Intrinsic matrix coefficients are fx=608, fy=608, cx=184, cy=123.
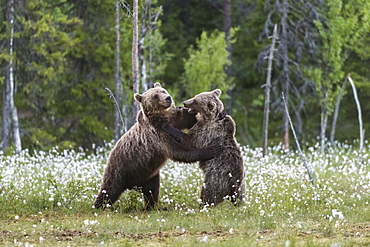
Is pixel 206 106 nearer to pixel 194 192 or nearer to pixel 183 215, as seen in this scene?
pixel 183 215

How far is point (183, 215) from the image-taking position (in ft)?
27.4

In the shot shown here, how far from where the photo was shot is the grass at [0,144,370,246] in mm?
6797

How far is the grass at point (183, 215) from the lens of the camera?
22.3ft

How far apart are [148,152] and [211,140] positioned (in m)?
0.95

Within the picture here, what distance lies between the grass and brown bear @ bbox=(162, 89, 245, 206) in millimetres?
246

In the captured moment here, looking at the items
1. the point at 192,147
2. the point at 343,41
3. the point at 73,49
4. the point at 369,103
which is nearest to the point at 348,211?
the point at 192,147

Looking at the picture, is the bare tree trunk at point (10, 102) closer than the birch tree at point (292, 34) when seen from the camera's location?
Yes

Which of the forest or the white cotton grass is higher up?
the forest

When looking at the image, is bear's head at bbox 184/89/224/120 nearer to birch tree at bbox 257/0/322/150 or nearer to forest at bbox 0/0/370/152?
forest at bbox 0/0/370/152

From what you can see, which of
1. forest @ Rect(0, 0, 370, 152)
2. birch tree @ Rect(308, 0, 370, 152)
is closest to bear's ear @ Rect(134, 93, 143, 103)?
forest @ Rect(0, 0, 370, 152)

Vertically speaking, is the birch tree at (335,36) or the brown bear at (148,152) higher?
the birch tree at (335,36)

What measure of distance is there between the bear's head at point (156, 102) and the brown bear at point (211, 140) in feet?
0.86

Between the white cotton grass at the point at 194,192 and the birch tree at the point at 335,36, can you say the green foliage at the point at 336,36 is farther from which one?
the white cotton grass at the point at 194,192

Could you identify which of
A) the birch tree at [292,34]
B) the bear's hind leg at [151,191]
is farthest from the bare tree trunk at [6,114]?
the bear's hind leg at [151,191]
